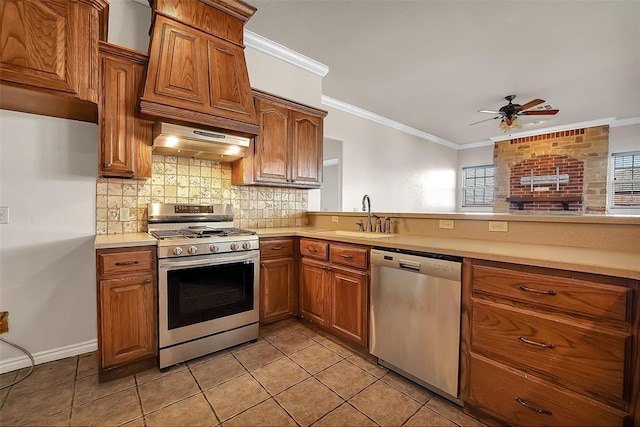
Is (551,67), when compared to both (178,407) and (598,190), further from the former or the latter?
(178,407)

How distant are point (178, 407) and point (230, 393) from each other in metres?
0.29

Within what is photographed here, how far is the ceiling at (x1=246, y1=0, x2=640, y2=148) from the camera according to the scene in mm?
A: 2547

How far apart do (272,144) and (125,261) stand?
5.65 feet

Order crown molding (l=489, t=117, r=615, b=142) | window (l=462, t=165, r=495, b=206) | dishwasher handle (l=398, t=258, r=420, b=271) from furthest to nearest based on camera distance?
window (l=462, t=165, r=495, b=206)
crown molding (l=489, t=117, r=615, b=142)
dishwasher handle (l=398, t=258, r=420, b=271)

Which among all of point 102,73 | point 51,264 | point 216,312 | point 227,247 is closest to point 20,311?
point 51,264

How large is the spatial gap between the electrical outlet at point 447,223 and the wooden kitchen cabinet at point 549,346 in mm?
729

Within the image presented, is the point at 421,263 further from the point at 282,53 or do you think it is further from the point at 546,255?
the point at 282,53

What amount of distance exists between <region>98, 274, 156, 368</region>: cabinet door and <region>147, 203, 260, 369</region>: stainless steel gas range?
7cm

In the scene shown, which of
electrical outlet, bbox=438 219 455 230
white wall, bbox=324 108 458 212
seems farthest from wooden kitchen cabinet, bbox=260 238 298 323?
white wall, bbox=324 108 458 212

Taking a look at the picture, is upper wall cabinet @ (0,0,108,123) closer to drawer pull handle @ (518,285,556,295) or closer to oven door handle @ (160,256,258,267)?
oven door handle @ (160,256,258,267)

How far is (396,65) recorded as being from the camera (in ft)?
11.5

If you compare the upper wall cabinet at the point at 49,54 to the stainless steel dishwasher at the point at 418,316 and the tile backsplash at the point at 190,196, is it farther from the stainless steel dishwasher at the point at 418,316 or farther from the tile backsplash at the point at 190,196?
the stainless steel dishwasher at the point at 418,316

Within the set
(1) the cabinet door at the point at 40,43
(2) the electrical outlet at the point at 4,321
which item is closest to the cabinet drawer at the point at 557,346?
(1) the cabinet door at the point at 40,43

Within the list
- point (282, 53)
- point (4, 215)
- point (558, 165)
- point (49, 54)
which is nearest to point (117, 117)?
point (49, 54)
